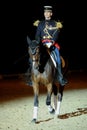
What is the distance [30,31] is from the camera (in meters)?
26.8

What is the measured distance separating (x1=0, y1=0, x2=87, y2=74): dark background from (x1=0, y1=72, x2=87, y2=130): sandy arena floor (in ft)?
21.6

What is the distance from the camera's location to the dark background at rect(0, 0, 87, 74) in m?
24.4

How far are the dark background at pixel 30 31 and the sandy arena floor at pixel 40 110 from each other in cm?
659

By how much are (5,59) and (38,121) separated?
14328 mm

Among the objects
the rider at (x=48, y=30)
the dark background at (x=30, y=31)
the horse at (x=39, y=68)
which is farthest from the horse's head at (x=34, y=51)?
the dark background at (x=30, y=31)

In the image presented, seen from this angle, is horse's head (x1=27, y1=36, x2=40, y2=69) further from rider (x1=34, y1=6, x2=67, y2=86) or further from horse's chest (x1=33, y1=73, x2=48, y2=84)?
rider (x1=34, y1=6, x2=67, y2=86)

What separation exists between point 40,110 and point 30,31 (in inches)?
611

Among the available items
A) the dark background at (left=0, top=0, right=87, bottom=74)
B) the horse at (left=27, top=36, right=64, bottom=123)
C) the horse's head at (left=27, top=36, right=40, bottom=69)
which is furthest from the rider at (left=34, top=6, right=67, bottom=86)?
the dark background at (left=0, top=0, right=87, bottom=74)

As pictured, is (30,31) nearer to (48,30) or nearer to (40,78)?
(48,30)

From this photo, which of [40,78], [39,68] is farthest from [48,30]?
[40,78]

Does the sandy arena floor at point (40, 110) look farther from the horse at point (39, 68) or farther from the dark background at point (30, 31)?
the dark background at point (30, 31)

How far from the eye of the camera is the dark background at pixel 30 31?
24.4m

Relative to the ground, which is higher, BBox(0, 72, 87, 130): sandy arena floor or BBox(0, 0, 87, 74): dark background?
BBox(0, 72, 87, 130): sandy arena floor

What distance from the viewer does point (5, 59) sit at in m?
24.2
